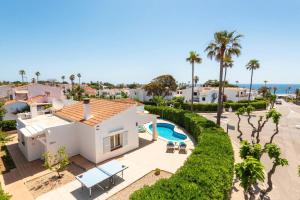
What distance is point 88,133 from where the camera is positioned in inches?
621

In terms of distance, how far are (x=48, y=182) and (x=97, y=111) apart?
7.22m

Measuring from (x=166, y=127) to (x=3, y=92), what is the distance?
58.0 metres

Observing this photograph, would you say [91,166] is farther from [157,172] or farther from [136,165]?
[157,172]

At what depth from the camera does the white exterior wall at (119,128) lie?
15.3m

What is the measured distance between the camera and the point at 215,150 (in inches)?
489

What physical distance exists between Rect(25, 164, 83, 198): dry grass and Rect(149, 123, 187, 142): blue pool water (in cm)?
1345

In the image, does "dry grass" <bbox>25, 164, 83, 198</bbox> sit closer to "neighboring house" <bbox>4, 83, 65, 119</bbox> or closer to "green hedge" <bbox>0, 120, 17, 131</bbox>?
"green hedge" <bbox>0, 120, 17, 131</bbox>

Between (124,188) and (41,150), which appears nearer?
(124,188)

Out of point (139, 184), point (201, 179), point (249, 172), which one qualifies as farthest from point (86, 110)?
→ point (249, 172)

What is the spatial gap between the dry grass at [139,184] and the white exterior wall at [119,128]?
449cm

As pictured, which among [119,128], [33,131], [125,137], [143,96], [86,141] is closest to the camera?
[33,131]

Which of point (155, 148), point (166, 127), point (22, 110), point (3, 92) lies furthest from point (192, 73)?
point (3, 92)

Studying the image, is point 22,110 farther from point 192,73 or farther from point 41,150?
point 192,73

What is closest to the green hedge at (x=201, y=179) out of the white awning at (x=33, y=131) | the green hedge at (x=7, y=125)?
the white awning at (x=33, y=131)
